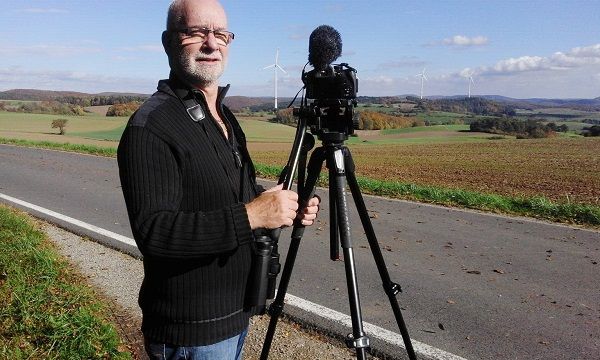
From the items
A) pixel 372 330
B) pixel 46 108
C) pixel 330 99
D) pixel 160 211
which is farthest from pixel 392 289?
pixel 46 108

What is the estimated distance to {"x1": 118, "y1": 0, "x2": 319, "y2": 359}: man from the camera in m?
1.47

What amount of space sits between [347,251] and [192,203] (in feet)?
2.52

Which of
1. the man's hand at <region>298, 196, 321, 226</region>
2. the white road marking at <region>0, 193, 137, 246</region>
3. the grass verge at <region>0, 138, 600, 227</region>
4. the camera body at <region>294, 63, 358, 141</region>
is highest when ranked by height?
the camera body at <region>294, 63, 358, 141</region>

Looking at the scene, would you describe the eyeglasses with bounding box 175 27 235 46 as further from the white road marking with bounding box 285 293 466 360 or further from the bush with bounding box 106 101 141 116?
the bush with bounding box 106 101 141 116

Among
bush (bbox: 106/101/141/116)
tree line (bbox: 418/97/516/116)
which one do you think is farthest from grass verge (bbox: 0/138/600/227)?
tree line (bbox: 418/97/516/116)

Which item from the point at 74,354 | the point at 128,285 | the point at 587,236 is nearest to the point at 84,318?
the point at 74,354

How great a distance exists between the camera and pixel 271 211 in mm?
1585

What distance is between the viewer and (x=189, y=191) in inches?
62.0

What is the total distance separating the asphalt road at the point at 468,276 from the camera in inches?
139

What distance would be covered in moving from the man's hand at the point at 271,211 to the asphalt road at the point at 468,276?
7.57 ft

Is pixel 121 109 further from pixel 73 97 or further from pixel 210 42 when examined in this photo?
pixel 210 42

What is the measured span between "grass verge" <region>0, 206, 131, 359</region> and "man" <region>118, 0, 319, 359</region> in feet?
5.16

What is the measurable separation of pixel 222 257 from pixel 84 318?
2057 millimetres

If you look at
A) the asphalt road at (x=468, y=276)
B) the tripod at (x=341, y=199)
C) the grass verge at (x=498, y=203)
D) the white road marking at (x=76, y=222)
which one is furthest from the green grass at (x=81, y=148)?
the tripod at (x=341, y=199)
